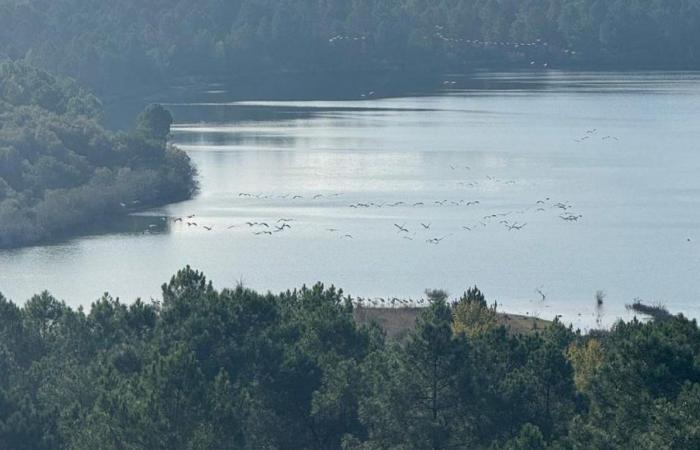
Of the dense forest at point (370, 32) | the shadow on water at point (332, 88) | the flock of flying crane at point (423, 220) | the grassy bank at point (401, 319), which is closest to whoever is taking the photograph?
the grassy bank at point (401, 319)

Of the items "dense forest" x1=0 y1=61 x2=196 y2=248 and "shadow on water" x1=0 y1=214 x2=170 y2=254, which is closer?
"shadow on water" x1=0 y1=214 x2=170 y2=254

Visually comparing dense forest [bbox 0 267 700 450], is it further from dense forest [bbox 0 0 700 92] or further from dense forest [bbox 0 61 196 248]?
dense forest [bbox 0 0 700 92]

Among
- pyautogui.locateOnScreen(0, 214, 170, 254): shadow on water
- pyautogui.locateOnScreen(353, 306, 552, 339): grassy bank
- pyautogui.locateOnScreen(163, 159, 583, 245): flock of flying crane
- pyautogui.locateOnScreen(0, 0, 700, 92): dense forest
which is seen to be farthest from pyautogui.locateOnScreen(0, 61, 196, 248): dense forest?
pyautogui.locateOnScreen(0, 0, 700, 92): dense forest

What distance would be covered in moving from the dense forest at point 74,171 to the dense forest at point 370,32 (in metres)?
37.5

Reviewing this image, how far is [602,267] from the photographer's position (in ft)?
137

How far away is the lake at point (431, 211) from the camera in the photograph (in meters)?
40.7

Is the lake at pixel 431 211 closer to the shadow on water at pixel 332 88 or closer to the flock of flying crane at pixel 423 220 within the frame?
the flock of flying crane at pixel 423 220

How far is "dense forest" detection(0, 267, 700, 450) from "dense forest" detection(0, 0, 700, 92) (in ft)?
239

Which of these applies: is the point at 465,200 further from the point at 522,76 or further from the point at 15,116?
the point at 522,76

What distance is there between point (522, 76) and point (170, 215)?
5094cm

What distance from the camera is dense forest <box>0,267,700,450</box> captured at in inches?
770

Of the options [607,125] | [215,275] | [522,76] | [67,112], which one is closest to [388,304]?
[215,275]

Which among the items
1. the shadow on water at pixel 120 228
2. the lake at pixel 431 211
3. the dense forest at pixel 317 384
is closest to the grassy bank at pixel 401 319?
the lake at pixel 431 211

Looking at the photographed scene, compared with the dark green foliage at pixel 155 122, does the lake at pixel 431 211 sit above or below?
below
